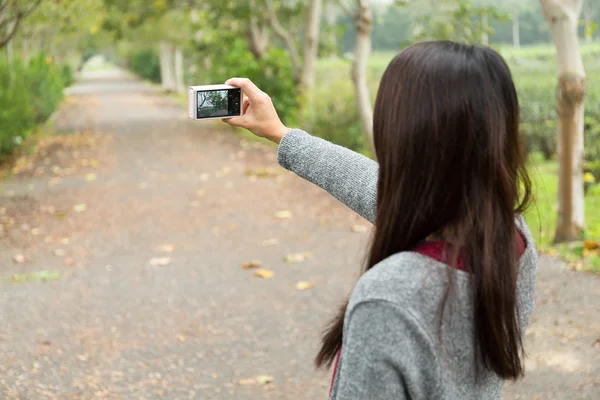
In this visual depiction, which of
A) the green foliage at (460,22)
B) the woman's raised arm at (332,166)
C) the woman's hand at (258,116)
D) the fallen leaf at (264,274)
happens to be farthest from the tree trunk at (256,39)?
the woman's raised arm at (332,166)

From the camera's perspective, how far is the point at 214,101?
2.10 meters

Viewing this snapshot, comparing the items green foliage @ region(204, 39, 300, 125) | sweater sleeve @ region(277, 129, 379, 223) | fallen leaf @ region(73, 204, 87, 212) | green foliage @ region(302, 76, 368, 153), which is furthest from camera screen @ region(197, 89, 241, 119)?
green foliage @ region(204, 39, 300, 125)

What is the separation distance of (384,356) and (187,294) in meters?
5.01

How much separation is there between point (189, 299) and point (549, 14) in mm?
3836

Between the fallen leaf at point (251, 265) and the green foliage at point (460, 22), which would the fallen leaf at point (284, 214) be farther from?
the green foliage at point (460, 22)

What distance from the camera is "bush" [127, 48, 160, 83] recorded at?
54.2 m

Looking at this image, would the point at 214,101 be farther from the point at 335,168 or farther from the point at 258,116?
the point at 335,168

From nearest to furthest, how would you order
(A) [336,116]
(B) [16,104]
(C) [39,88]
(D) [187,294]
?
(D) [187,294] → (A) [336,116] → (B) [16,104] → (C) [39,88]

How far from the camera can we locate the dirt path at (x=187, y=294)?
176 inches

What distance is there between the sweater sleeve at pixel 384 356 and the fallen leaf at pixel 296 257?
572 centimetres

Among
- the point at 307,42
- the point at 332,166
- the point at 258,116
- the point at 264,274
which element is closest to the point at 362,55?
the point at 264,274

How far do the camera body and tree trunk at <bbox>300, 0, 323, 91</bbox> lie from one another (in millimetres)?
13083

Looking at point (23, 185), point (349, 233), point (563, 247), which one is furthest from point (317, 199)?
point (23, 185)

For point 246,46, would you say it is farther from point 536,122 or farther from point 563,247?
point 563,247
